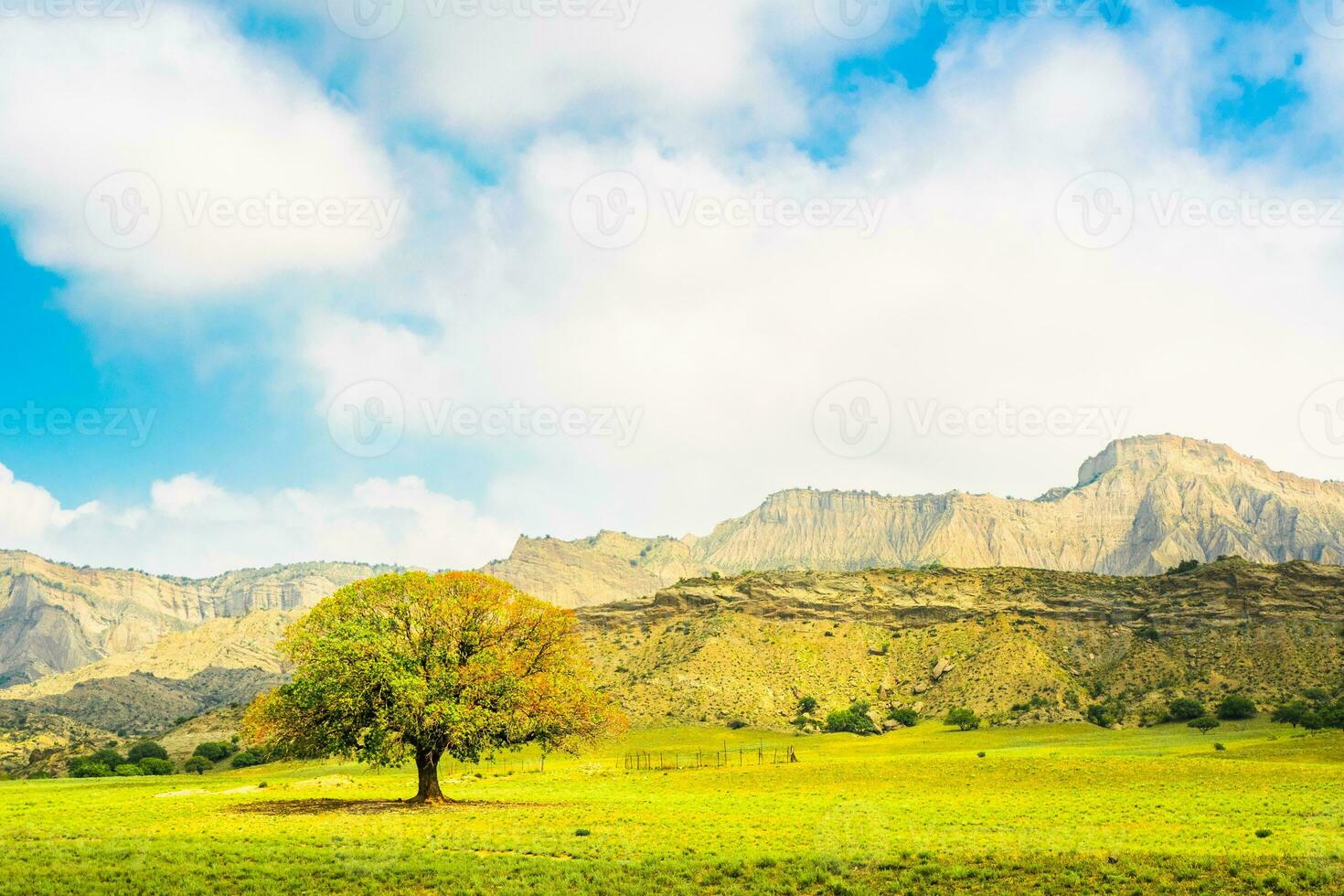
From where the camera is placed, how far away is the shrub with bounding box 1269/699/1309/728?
92000mm

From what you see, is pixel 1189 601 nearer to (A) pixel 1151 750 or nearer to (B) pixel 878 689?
(B) pixel 878 689

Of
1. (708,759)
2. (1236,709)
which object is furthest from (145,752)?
(1236,709)

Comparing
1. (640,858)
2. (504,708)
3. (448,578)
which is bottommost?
(640,858)

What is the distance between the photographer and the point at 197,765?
103 meters

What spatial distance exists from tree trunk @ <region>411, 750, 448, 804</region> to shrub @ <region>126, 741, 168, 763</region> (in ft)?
302

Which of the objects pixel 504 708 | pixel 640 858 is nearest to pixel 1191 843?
pixel 640 858

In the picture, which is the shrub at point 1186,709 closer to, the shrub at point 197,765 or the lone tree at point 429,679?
the lone tree at point 429,679

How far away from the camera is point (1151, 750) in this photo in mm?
72938

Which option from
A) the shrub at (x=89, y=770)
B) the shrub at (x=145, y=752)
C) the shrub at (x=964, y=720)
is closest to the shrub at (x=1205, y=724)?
the shrub at (x=964, y=720)

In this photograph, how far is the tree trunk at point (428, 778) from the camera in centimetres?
4191

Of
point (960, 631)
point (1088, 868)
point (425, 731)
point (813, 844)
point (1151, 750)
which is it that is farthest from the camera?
point (960, 631)

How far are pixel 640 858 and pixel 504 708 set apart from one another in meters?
19.5

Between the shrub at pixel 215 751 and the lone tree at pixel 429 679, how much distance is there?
3205 inches

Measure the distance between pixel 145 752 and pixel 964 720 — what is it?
4460 inches
